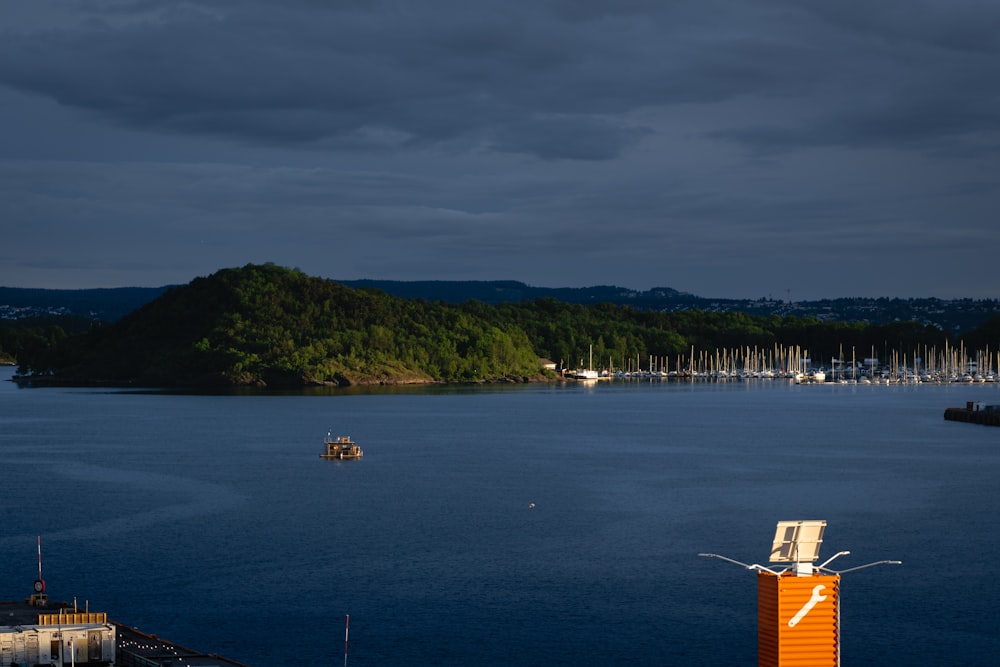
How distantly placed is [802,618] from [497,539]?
34.5 meters

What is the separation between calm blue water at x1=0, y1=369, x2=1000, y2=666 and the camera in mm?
39719

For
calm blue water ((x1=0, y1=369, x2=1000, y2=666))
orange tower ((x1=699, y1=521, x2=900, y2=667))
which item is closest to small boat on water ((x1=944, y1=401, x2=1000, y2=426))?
calm blue water ((x1=0, y1=369, x2=1000, y2=666))

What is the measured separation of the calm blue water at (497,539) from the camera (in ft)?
130

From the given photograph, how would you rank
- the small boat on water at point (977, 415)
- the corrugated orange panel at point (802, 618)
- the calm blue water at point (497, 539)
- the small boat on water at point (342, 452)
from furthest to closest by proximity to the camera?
the small boat on water at point (977, 415) < the small boat on water at point (342, 452) < the calm blue water at point (497, 539) < the corrugated orange panel at point (802, 618)

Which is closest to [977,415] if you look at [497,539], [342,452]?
[342,452]

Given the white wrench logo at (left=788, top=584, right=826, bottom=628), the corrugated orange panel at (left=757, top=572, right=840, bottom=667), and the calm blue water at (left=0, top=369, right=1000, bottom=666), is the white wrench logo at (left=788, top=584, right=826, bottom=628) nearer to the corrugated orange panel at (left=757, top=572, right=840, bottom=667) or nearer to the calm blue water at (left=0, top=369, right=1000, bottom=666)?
the corrugated orange panel at (left=757, top=572, right=840, bottom=667)

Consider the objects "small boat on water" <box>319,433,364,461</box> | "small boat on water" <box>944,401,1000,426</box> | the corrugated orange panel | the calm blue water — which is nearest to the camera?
the corrugated orange panel

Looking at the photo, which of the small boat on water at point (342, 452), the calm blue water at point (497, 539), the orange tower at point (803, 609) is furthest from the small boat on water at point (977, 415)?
the orange tower at point (803, 609)

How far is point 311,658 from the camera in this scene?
1463 inches

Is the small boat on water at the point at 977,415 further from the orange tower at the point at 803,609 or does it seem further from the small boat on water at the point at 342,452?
the orange tower at the point at 803,609

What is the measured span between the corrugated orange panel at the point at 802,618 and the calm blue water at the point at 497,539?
14576 mm

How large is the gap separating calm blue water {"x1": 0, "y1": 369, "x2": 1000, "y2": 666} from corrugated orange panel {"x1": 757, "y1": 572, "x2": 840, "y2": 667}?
14.6 m

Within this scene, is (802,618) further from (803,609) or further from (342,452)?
(342,452)

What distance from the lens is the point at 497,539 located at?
2217 inches
